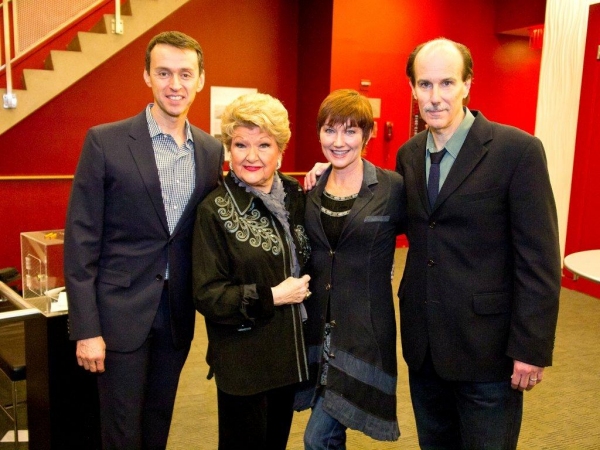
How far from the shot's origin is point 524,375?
1.76 meters

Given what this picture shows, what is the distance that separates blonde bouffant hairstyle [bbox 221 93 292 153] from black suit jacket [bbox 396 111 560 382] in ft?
1.68

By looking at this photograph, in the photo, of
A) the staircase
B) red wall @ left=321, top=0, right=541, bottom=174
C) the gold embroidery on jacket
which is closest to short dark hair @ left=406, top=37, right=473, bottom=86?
the gold embroidery on jacket

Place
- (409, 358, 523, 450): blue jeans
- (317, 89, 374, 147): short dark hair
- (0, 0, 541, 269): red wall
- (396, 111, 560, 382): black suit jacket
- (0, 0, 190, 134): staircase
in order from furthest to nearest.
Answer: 1. (0, 0, 541, 269): red wall
2. (0, 0, 190, 134): staircase
3. (317, 89, 374, 147): short dark hair
4. (409, 358, 523, 450): blue jeans
5. (396, 111, 560, 382): black suit jacket

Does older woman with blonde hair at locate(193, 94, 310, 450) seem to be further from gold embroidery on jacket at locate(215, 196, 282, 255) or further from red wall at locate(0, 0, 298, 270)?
red wall at locate(0, 0, 298, 270)

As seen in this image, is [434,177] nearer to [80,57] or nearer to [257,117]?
[257,117]

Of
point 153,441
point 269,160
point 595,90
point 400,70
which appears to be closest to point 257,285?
point 269,160

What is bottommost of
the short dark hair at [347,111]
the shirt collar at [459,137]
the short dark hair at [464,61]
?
the shirt collar at [459,137]

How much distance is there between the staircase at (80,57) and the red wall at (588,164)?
4499 mm

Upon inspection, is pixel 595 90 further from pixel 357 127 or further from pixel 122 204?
pixel 122 204

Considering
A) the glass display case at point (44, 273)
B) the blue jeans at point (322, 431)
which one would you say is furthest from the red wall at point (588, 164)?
the glass display case at point (44, 273)

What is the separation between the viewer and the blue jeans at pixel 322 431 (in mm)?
2018

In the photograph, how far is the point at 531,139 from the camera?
1.75 metres

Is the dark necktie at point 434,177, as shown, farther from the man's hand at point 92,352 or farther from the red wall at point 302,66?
the red wall at point 302,66

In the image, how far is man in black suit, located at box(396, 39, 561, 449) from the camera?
5.68 ft
